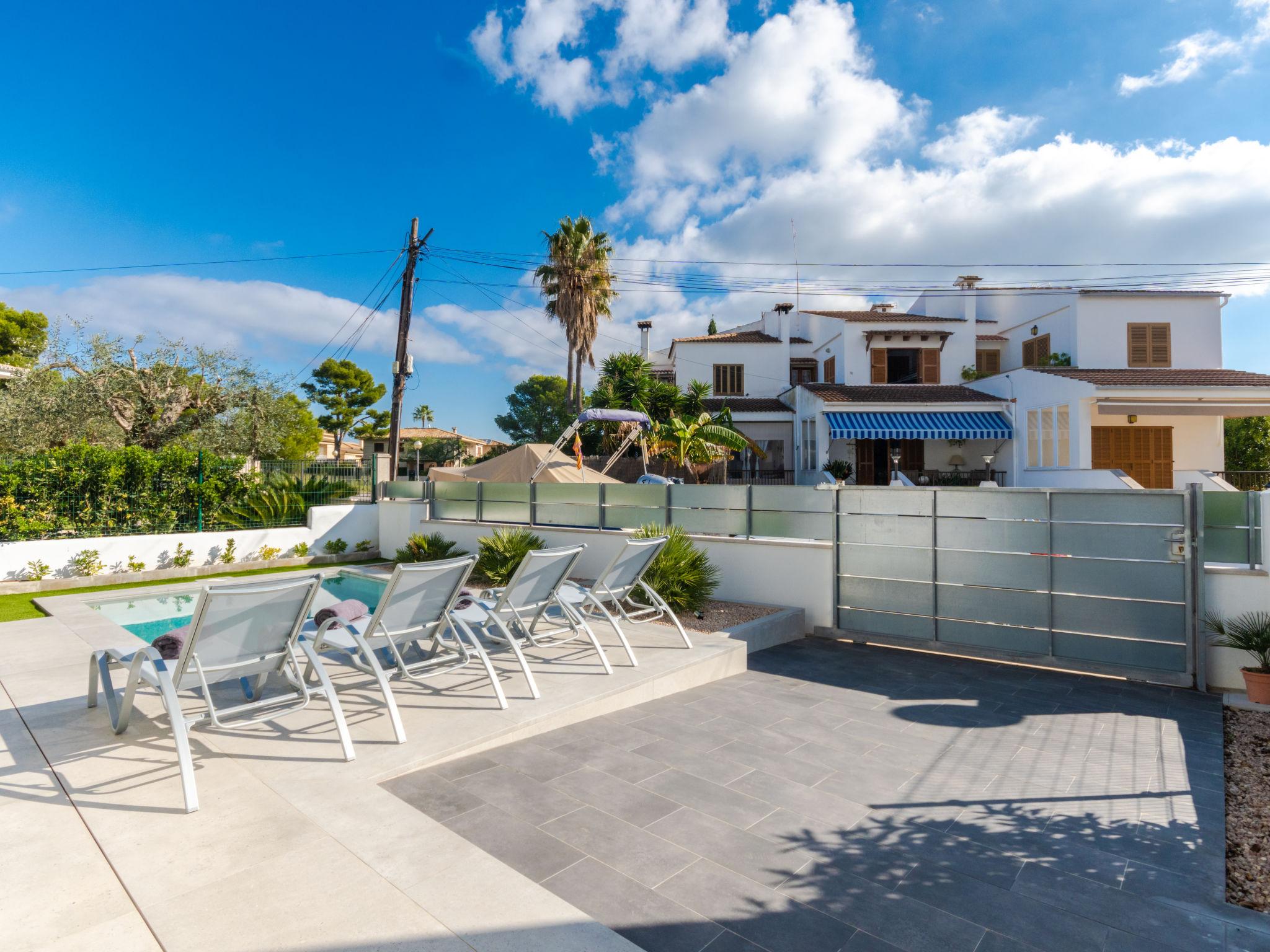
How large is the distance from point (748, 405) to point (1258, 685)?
26439 millimetres

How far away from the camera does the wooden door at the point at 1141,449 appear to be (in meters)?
23.9

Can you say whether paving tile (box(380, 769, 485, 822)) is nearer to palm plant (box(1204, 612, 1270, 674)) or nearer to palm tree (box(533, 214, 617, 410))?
palm plant (box(1204, 612, 1270, 674))

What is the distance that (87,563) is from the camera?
1330 centimetres

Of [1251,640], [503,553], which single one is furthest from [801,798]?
[503,553]

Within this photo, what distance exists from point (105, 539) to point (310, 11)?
45.6 feet

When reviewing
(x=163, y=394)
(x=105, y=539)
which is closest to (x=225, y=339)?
(x=163, y=394)

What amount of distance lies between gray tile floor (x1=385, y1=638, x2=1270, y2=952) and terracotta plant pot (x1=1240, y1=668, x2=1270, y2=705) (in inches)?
14.1

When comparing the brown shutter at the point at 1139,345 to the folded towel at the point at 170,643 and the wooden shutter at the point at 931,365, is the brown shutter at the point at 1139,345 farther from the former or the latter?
the folded towel at the point at 170,643

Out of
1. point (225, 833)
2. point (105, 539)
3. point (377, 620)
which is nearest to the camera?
point (225, 833)

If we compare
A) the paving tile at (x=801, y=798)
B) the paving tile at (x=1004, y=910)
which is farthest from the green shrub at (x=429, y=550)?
the paving tile at (x=1004, y=910)

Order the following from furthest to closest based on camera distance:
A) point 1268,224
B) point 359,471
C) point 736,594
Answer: point 1268,224 < point 359,471 < point 736,594

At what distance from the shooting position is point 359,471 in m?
18.7

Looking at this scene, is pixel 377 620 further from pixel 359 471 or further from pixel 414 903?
pixel 359 471

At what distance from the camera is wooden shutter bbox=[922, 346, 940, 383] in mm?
30281
